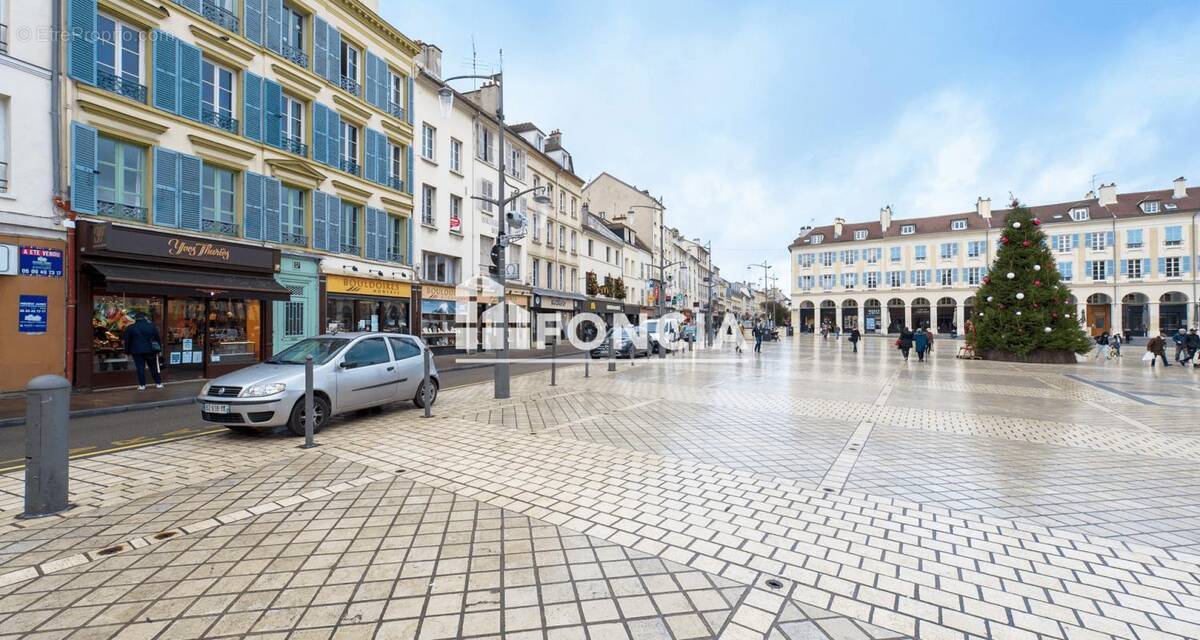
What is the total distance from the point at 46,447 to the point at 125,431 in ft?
14.6

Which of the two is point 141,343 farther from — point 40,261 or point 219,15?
point 219,15

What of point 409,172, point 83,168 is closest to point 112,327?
point 83,168

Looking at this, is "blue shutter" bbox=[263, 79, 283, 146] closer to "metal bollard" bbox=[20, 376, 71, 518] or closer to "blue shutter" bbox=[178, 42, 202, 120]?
"blue shutter" bbox=[178, 42, 202, 120]

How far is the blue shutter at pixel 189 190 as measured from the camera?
1405cm

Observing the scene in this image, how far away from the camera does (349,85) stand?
778 inches

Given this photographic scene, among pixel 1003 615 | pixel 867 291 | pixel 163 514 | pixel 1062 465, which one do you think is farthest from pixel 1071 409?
pixel 867 291

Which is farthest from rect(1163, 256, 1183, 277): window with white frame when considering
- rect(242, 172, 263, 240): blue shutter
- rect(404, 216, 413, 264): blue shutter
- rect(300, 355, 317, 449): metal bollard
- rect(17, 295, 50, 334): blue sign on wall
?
rect(17, 295, 50, 334): blue sign on wall

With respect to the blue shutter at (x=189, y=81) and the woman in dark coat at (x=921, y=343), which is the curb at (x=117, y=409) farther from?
the woman in dark coat at (x=921, y=343)

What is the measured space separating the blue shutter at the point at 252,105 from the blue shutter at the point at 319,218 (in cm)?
252

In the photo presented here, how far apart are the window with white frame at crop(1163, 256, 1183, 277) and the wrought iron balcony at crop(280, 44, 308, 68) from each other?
67177 mm

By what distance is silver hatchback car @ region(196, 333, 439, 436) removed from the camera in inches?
259

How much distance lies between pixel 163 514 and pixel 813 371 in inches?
661

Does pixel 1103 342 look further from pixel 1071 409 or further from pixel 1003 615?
pixel 1003 615

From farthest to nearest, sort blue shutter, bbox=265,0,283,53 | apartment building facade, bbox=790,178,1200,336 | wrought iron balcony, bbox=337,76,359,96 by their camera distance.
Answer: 1. apartment building facade, bbox=790,178,1200,336
2. wrought iron balcony, bbox=337,76,359,96
3. blue shutter, bbox=265,0,283,53
